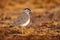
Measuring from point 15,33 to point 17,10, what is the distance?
300cm

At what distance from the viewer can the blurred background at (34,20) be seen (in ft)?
30.5

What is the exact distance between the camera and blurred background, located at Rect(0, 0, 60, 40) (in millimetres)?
9302

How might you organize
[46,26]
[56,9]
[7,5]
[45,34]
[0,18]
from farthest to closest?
1. [7,5]
2. [56,9]
3. [0,18]
4. [46,26]
5. [45,34]

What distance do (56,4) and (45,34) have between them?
352 centimetres

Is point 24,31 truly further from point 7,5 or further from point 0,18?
point 7,5

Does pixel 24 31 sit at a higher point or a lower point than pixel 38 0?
lower

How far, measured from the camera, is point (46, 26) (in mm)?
10102

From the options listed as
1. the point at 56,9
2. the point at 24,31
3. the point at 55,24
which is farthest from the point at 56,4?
the point at 24,31

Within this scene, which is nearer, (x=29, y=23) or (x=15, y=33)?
(x=15, y=33)

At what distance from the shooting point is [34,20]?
10.9m

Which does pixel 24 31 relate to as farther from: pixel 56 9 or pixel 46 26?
pixel 56 9

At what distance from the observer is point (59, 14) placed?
37.5 feet

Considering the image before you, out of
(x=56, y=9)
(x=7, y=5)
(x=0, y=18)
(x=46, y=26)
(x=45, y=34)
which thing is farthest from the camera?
(x=7, y=5)

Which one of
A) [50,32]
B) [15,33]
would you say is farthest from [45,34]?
[15,33]
